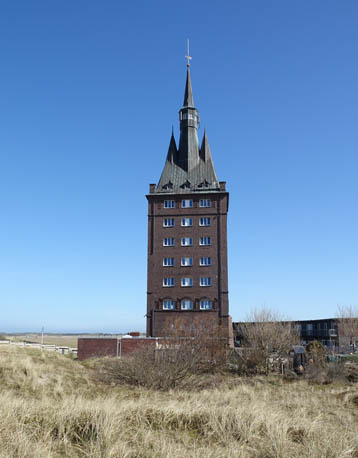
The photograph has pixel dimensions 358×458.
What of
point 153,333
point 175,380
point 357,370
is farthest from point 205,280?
point 175,380

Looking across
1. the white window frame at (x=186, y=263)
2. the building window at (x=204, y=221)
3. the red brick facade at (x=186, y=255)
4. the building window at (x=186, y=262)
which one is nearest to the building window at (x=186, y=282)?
the red brick facade at (x=186, y=255)

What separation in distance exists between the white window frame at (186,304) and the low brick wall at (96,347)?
886cm

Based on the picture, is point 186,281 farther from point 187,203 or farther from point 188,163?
point 188,163

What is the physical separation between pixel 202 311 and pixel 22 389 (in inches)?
1213

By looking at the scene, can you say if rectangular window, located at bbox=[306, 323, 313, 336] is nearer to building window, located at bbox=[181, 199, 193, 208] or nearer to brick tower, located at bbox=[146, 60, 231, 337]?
brick tower, located at bbox=[146, 60, 231, 337]

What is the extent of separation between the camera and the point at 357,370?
102 ft

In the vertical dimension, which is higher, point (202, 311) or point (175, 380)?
point (202, 311)

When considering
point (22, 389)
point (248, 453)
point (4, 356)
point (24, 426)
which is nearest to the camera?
point (248, 453)

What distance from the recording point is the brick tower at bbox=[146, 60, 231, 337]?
1935 inches

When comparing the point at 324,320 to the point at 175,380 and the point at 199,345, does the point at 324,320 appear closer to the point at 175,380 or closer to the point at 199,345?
the point at 199,345

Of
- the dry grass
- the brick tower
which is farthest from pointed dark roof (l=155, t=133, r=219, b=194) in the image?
the dry grass

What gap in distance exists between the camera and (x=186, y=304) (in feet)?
162

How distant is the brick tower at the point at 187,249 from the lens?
49156 millimetres

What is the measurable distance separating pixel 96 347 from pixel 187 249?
15230 mm
